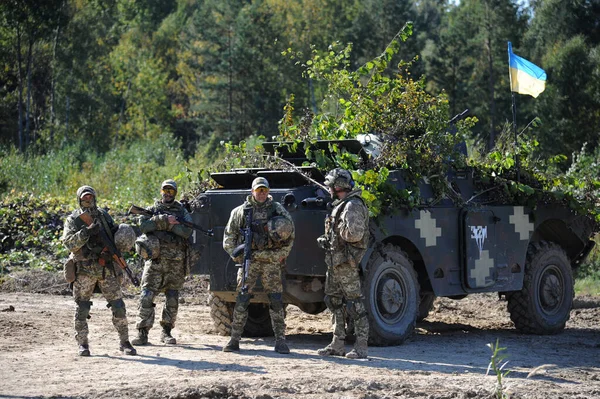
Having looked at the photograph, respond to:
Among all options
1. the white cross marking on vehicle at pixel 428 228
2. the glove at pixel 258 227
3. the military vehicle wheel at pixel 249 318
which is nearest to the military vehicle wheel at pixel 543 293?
the white cross marking on vehicle at pixel 428 228

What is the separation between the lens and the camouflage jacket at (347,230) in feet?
31.7

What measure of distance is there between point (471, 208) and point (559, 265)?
1.96 metres

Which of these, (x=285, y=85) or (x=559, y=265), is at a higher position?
(x=285, y=85)

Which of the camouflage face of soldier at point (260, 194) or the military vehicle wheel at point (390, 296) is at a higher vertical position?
the camouflage face of soldier at point (260, 194)

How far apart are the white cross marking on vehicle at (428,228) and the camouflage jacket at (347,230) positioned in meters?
1.27

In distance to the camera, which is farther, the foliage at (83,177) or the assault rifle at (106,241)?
the foliage at (83,177)

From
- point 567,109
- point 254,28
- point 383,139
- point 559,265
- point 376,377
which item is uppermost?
point 254,28

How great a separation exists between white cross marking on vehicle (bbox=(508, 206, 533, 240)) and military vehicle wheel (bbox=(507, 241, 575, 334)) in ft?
0.99

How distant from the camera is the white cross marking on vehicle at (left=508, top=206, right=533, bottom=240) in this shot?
40.3ft

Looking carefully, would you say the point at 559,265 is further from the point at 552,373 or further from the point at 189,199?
the point at 189,199

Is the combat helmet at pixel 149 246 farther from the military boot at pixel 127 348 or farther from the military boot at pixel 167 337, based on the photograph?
the military boot at pixel 127 348

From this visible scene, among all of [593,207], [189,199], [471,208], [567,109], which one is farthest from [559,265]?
[567,109]

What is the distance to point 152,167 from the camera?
24234mm

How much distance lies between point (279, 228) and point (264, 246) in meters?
0.25
